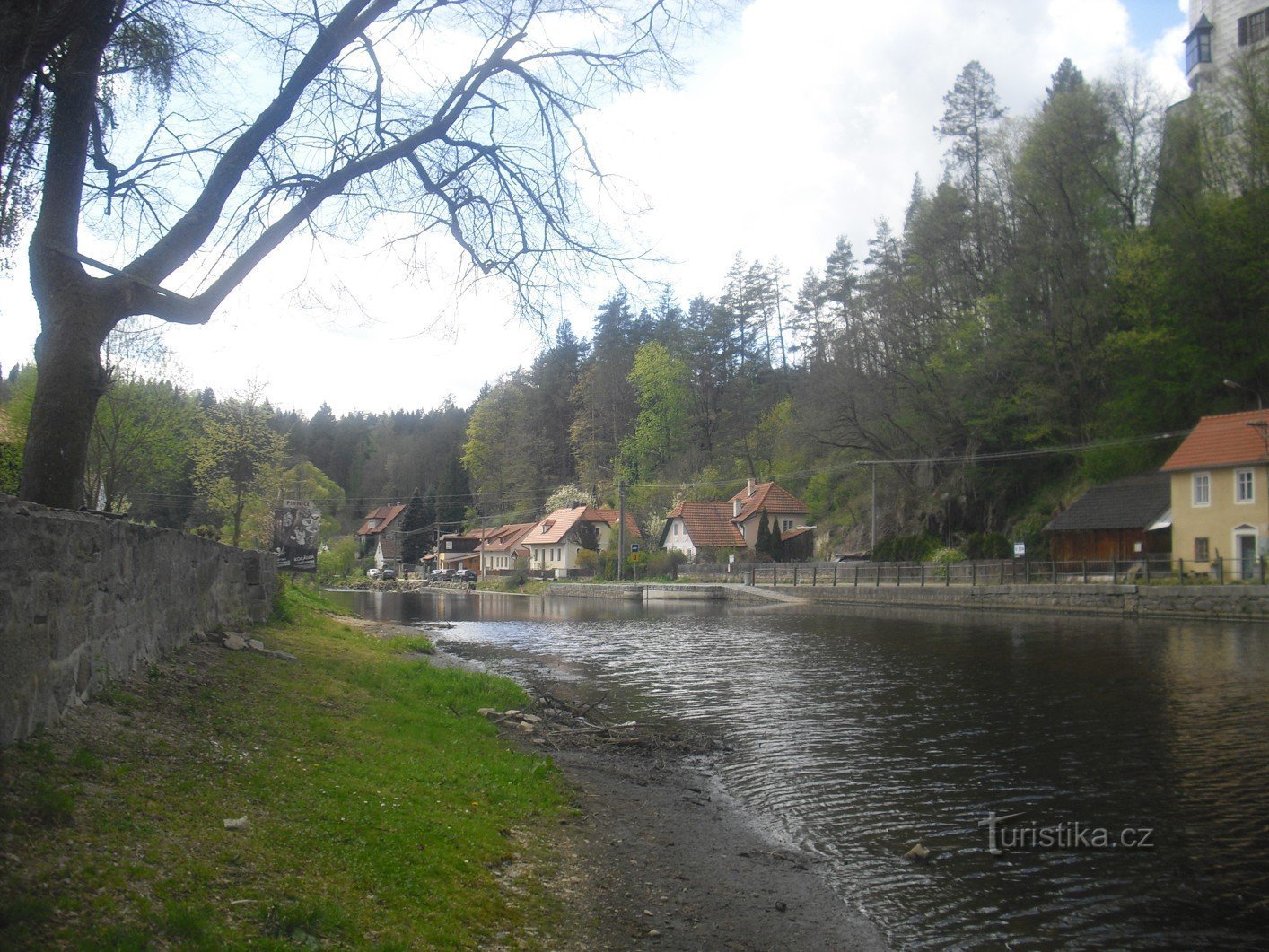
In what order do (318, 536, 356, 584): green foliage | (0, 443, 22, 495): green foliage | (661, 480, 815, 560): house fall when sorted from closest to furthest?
(0, 443, 22, 495): green foliage
(661, 480, 815, 560): house
(318, 536, 356, 584): green foliage

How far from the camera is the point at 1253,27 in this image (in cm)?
5453

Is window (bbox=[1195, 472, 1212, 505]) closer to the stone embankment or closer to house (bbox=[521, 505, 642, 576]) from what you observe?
the stone embankment

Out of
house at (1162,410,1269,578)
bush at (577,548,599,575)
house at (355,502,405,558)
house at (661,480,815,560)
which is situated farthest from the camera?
house at (355,502,405,558)

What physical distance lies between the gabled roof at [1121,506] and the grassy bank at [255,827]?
40.2m

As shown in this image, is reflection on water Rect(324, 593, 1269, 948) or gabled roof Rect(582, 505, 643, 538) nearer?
reflection on water Rect(324, 593, 1269, 948)

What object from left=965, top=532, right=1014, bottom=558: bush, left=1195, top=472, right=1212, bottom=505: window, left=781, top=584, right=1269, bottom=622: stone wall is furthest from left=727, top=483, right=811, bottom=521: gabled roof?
left=1195, top=472, right=1212, bottom=505: window

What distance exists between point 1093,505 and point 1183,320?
10567mm

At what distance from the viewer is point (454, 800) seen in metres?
7.40

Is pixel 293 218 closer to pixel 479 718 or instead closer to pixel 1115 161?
pixel 479 718

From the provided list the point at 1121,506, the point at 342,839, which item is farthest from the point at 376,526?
the point at 342,839

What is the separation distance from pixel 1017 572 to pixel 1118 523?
5.57m

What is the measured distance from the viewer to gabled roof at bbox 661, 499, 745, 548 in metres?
71.8

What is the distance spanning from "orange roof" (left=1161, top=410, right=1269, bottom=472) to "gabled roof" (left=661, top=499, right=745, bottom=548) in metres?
37.1

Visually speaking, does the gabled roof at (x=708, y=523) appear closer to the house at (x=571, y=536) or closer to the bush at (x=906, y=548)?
the house at (x=571, y=536)
